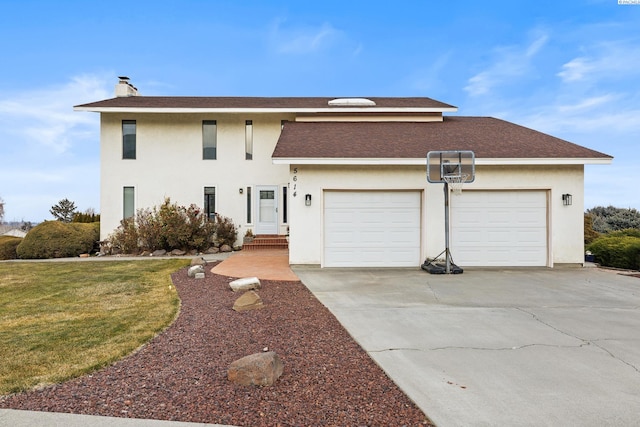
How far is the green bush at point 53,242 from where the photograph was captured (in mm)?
15047

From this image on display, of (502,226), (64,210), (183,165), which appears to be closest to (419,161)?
(502,226)

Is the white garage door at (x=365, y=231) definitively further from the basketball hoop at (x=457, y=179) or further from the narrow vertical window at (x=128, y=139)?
the narrow vertical window at (x=128, y=139)

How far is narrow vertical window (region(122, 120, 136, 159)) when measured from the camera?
16.2 meters

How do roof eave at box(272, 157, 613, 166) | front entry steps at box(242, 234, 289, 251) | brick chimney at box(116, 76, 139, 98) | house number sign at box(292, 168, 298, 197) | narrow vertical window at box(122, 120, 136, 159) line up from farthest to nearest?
brick chimney at box(116, 76, 139, 98)
narrow vertical window at box(122, 120, 136, 159)
front entry steps at box(242, 234, 289, 251)
house number sign at box(292, 168, 298, 197)
roof eave at box(272, 157, 613, 166)

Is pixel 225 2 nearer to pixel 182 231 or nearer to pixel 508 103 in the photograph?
pixel 182 231

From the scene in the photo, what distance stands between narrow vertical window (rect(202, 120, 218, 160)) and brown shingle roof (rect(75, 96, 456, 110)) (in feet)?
2.88

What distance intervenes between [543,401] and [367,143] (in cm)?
929

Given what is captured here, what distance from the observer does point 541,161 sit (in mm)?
10430

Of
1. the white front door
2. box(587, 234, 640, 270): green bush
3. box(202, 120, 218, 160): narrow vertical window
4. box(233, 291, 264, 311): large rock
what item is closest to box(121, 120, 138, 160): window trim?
box(202, 120, 218, 160): narrow vertical window

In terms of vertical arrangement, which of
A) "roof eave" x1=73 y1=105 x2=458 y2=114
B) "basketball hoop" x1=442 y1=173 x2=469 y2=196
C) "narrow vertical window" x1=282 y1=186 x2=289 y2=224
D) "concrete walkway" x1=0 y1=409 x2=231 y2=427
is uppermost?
"roof eave" x1=73 y1=105 x2=458 y2=114

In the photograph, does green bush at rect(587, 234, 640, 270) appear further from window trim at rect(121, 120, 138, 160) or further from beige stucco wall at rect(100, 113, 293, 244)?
window trim at rect(121, 120, 138, 160)

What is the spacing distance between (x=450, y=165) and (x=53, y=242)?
15.5 metres

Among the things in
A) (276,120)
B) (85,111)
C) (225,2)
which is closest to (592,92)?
(276,120)

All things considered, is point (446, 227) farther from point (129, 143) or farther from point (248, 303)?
point (129, 143)
